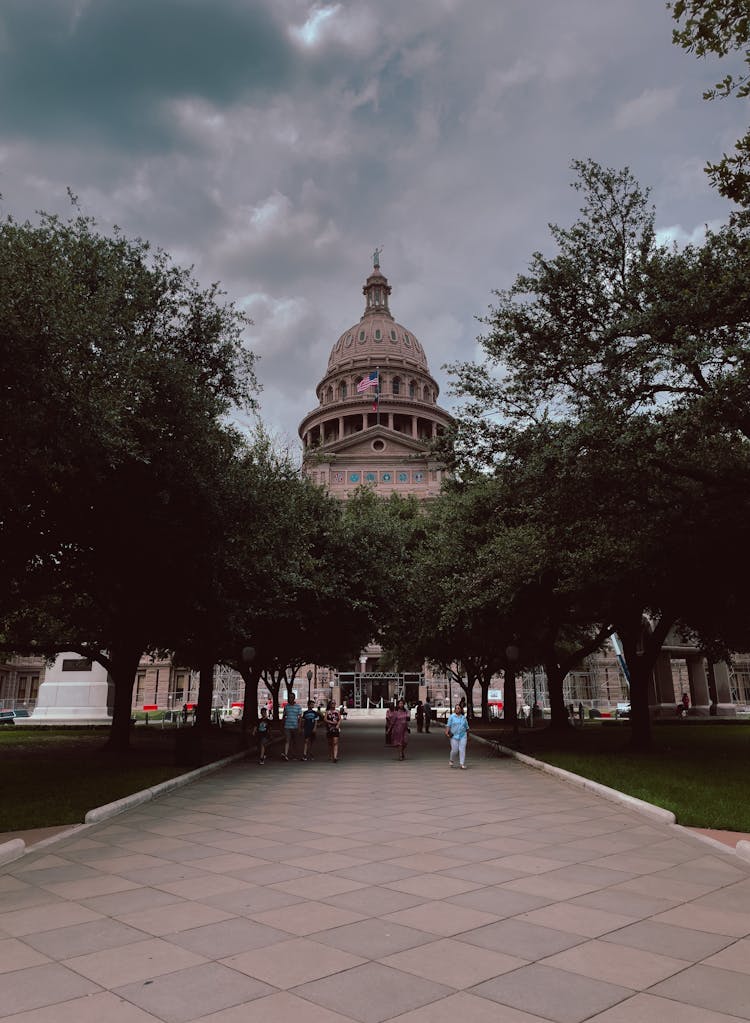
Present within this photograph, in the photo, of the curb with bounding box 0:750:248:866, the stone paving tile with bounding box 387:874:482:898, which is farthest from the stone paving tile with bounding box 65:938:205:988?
the curb with bounding box 0:750:248:866

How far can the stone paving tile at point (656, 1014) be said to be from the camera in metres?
4.30

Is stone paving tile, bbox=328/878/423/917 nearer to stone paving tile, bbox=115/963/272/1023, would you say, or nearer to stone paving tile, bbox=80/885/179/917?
stone paving tile, bbox=80/885/179/917

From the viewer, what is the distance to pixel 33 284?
37.4ft

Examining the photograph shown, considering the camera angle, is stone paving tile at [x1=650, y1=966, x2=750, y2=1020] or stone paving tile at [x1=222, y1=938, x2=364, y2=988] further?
stone paving tile at [x1=222, y1=938, x2=364, y2=988]

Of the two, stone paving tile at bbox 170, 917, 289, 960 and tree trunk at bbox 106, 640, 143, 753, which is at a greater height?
tree trunk at bbox 106, 640, 143, 753

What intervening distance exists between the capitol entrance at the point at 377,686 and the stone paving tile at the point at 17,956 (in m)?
76.5

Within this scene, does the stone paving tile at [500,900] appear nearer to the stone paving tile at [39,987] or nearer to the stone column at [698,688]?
the stone paving tile at [39,987]

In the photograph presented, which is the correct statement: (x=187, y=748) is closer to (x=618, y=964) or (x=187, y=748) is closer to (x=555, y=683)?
(x=618, y=964)

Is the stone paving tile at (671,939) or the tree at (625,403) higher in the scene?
the tree at (625,403)

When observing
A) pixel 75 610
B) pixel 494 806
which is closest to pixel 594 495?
pixel 494 806

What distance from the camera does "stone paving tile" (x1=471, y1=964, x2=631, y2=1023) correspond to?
4445 mm

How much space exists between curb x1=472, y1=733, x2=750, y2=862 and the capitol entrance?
2369 inches

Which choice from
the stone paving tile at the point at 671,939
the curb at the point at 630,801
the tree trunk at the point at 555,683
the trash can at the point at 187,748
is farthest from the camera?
the tree trunk at the point at 555,683

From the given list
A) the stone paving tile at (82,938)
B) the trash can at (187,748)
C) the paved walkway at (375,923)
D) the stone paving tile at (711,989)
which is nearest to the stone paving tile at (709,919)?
the paved walkway at (375,923)
